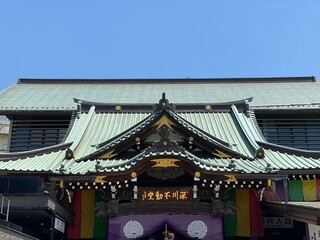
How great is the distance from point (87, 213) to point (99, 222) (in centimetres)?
48

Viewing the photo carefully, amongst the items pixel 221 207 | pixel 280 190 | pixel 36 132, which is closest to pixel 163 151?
pixel 221 207

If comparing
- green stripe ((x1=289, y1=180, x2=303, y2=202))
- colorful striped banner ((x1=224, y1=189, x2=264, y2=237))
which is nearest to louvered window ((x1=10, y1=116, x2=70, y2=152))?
colorful striped banner ((x1=224, y1=189, x2=264, y2=237))

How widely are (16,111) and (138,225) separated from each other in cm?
785

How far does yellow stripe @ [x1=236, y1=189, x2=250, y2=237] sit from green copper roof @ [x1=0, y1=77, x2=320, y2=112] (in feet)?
19.4

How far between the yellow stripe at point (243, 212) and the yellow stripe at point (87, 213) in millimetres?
4668

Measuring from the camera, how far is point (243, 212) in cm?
1265

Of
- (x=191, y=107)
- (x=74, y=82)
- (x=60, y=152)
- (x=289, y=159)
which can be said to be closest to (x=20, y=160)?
(x=60, y=152)

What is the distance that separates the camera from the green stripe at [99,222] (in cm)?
1245

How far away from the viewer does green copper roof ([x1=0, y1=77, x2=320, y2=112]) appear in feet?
60.3

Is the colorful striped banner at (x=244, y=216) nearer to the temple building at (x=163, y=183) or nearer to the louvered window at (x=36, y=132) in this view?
the temple building at (x=163, y=183)

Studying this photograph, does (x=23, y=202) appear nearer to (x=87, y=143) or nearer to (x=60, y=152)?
(x=60, y=152)

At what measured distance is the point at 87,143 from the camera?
1472cm

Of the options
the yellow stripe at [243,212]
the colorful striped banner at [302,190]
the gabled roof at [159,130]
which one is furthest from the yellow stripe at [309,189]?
the gabled roof at [159,130]

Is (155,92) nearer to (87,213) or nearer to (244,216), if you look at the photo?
(87,213)
